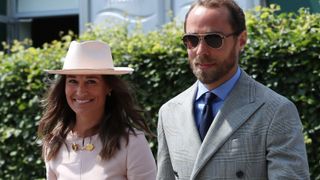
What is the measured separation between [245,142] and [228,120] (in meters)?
0.12

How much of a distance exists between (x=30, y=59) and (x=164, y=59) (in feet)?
5.02

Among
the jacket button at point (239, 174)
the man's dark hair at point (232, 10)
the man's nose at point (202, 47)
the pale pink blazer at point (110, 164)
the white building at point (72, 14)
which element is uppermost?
the white building at point (72, 14)

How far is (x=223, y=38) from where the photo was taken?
8.34 feet

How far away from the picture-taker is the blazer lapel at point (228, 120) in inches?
99.7

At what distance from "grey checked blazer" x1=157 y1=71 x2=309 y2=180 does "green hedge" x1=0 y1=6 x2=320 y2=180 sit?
9.05 ft

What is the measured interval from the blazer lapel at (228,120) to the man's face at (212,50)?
100 millimetres

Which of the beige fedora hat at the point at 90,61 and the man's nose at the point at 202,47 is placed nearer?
the man's nose at the point at 202,47

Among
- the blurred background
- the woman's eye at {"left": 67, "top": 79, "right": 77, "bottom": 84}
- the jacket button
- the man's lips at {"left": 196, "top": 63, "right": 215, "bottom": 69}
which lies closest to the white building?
the blurred background

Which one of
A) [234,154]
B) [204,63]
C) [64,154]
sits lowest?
[64,154]

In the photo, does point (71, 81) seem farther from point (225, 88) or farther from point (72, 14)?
point (72, 14)

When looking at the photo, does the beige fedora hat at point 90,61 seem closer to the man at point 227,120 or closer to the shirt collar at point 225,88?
the man at point 227,120

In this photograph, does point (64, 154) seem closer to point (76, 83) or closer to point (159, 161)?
point (76, 83)

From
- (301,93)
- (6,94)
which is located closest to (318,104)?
(301,93)

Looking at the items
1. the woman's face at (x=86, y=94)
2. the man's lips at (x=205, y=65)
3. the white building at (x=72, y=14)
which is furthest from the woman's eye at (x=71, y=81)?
the white building at (x=72, y=14)
